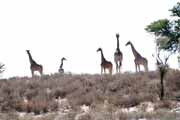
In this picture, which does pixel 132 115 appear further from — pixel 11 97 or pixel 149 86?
pixel 11 97

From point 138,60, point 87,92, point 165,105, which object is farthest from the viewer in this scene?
point 138,60

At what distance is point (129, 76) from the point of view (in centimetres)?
3156

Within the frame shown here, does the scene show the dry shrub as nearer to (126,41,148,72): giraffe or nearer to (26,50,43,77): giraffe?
(126,41,148,72): giraffe

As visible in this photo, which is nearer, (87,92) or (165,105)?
(165,105)

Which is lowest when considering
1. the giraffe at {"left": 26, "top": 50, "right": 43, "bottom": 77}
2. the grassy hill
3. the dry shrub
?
the dry shrub

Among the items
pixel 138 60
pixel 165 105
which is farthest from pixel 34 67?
pixel 165 105

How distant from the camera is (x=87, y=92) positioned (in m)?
30.2

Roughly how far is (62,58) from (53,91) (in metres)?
12.3

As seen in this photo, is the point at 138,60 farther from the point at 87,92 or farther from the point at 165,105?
the point at 165,105

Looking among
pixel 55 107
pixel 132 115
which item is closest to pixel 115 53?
pixel 55 107

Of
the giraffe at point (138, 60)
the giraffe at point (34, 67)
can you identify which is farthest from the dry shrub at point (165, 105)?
the giraffe at point (34, 67)

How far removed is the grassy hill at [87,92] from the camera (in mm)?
26805

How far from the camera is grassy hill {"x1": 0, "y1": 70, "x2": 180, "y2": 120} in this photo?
26805mm

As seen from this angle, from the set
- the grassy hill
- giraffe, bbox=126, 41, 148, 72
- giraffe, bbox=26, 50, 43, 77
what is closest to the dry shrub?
the grassy hill
